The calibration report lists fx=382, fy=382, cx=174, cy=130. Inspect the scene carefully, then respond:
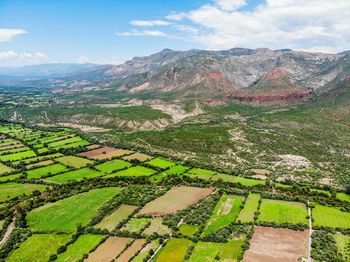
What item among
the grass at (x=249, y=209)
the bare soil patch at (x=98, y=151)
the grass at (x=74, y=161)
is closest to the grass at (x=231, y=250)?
the grass at (x=249, y=209)

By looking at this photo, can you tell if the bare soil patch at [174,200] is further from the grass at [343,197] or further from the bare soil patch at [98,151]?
the bare soil patch at [98,151]

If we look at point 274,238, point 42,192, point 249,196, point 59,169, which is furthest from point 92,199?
point 274,238

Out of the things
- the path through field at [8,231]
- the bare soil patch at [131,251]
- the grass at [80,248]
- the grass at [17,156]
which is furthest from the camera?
the grass at [17,156]

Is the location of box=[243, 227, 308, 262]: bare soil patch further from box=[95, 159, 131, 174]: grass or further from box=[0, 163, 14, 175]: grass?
box=[0, 163, 14, 175]: grass

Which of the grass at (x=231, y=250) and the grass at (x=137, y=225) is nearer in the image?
the grass at (x=231, y=250)

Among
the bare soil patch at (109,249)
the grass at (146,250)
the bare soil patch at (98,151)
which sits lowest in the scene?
the bare soil patch at (109,249)

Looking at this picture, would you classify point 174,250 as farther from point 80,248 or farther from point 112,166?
point 112,166

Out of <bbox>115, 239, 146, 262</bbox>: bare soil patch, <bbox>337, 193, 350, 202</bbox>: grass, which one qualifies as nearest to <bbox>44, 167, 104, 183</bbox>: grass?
<bbox>115, 239, 146, 262</bbox>: bare soil patch
